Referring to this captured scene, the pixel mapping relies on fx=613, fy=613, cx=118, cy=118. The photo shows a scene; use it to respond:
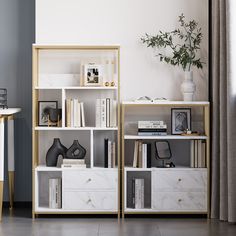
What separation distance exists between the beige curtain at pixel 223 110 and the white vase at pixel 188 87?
0.18 meters

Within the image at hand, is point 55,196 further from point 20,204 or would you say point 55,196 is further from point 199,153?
point 199,153

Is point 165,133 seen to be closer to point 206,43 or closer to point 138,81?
point 138,81

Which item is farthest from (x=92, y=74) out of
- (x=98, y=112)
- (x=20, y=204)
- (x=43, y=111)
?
(x=20, y=204)

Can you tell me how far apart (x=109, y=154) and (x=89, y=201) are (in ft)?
1.36

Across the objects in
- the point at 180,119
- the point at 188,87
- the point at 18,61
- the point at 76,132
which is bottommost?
the point at 76,132

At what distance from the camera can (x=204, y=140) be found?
16.7ft

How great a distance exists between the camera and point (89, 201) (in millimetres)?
4984

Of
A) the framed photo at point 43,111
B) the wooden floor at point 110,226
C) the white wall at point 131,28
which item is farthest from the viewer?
the white wall at point 131,28

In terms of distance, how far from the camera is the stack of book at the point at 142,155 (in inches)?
197

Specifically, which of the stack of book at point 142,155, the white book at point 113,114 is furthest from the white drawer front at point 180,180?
the white book at point 113,114

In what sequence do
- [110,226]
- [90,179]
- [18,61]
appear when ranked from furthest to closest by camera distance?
[18,61] < [90,179] < [110,226]

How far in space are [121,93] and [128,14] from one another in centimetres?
67

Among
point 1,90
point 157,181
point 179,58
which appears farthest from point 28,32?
point 157,181

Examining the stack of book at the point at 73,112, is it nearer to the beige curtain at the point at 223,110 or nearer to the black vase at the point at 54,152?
the black vase at the point at 54,152
